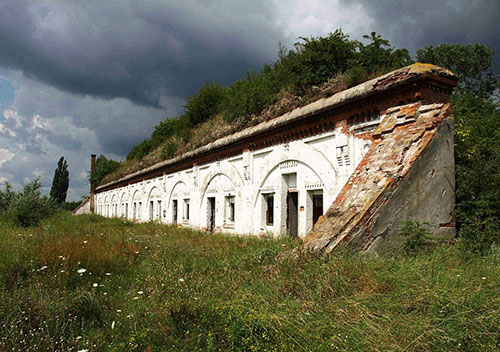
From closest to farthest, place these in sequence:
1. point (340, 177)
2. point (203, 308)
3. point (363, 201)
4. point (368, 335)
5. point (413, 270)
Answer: point (368, 335) → point (203, 308) → point (413, 270) → point (363, 201) → point (340, 177)

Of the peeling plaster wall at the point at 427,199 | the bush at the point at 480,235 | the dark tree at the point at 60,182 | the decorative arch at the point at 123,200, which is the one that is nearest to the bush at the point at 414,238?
the peeling plaster wall at the point at 427,199

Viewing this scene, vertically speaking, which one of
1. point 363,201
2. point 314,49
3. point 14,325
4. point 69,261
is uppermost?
point 314,49

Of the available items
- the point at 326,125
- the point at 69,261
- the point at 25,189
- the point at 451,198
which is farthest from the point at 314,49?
the point at 25,189

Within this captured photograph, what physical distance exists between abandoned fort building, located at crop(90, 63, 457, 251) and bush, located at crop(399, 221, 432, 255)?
157 millimetres

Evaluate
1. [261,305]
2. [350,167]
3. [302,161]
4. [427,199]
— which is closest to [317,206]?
[302,161]

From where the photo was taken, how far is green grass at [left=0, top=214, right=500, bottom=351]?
122 inches

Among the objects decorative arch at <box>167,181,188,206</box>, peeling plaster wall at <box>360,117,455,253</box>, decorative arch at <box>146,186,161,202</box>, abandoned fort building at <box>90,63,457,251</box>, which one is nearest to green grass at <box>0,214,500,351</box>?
peeling plaster wall at <box>360,117,455,253</box>

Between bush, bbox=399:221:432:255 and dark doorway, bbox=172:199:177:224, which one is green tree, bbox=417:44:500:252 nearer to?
bush, bbox=399:221:432:255

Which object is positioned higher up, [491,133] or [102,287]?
[491,133]

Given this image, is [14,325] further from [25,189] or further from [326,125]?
→ [25,189]

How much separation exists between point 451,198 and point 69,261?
6842 millimetres

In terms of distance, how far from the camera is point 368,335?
3.05 meters

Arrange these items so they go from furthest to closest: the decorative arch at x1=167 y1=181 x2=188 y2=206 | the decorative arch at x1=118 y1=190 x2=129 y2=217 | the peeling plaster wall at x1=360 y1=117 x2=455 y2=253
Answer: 1. the decorative arch at x1=118 y1=190 x2=129 y2=217
2. the decorative arch at x1=167 y1=181 x2=188 y2=206
3. the peeling plaster wall at x1=360 y1=117 x2=455 y2=253

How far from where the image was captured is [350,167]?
26.0 feet
